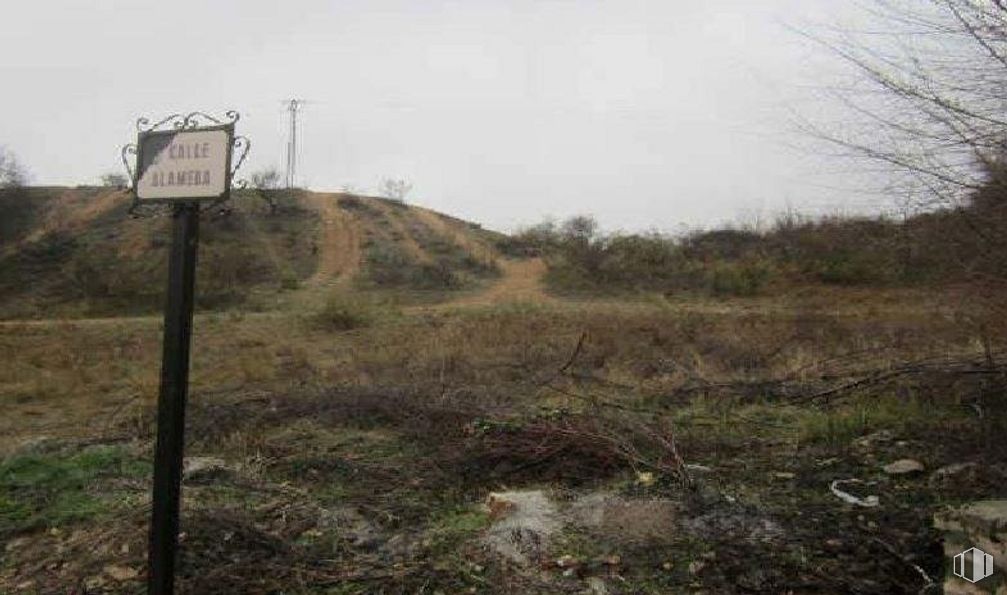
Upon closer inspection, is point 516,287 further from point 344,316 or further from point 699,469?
point 699,469

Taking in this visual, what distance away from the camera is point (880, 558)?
10.2ft

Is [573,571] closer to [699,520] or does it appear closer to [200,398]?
[699,520]

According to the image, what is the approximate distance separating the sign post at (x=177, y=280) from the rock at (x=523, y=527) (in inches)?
56.4

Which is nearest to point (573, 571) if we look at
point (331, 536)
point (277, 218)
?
point (331, 536)

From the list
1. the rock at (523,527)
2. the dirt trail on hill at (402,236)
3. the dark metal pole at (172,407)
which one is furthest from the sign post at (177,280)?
the dirt trail on hill at (402,236)

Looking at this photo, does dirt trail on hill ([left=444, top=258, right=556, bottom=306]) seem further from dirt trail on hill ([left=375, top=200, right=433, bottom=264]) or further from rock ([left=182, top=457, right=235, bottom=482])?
rock ([left=182, top=457, right=235, bottom=482])

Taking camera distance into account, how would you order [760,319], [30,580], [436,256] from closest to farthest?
1. [30,580]
2. [760,319]
3. [436,256]

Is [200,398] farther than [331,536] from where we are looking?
Yes

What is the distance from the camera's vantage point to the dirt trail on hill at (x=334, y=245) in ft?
75.3

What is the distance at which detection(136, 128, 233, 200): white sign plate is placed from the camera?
2662mm

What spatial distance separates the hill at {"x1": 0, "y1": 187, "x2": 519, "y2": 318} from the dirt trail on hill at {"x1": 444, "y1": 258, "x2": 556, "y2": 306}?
28.6 inches

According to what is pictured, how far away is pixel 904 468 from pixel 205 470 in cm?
419

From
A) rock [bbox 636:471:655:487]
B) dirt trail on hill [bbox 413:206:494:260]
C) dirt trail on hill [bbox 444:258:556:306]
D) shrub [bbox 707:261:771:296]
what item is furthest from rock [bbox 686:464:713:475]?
dirt trail on hill [bbox 413:206:494:260]

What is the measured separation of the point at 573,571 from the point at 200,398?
18.0ft
